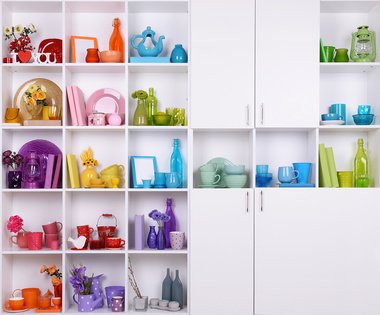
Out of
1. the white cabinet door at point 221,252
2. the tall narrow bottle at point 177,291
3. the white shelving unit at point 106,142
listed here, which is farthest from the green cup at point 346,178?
the tall narrow bottle at point 177,291

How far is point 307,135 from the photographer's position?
4121 millimetres

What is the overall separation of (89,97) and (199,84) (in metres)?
0.82

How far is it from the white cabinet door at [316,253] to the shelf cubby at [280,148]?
1.28 ft

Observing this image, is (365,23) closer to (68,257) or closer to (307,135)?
(307,135)

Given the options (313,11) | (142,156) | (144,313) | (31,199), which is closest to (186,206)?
(142,156)

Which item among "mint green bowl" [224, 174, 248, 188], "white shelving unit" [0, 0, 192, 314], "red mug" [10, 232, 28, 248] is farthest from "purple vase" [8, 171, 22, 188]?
"mint green bowl" [224, 174, 248, 188]

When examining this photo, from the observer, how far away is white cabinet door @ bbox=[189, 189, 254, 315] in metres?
3.77

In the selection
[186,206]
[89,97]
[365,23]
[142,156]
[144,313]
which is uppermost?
[365,23]

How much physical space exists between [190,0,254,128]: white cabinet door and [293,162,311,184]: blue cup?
17.0 inches

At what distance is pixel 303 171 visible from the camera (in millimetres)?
3877

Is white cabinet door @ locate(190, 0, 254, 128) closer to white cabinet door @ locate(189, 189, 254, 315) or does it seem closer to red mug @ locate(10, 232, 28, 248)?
white cabinet door @ locate(189, 189, 254, 315)

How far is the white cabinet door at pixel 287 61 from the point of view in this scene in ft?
12.5

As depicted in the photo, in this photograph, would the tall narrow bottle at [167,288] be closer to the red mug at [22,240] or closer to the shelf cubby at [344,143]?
the red mug at [22,240]

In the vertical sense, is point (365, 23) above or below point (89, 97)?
above
